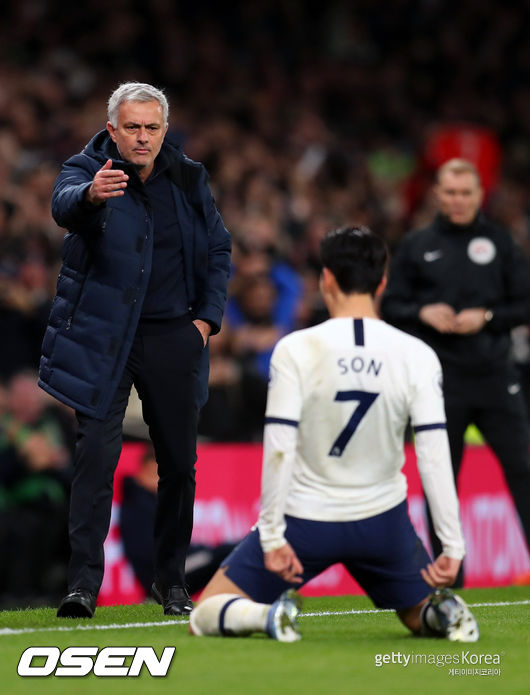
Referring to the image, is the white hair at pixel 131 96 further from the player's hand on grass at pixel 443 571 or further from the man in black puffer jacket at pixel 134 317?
the player's hand on grass at pixel 443 571

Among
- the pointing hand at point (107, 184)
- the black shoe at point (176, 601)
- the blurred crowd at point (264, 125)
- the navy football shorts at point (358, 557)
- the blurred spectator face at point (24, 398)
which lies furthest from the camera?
the blurred crowd at point (264, 125)

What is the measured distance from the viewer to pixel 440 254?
8.34 metres

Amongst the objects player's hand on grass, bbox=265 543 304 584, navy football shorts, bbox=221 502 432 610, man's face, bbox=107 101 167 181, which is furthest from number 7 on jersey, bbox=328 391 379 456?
man's face, bbox=107 101 167 181

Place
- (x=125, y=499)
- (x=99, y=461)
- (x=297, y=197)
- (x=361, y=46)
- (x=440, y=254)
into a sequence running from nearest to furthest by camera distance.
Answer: (x=99, y=461) < (x=440, y=254) < (x=125, y=499) < (x=297, y=197) < (x=361, y=46)

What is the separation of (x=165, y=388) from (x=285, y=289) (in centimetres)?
632

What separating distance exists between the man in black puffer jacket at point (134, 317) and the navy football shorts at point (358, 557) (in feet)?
3.63

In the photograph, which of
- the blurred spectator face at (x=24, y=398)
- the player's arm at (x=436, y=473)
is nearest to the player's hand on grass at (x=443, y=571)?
the player's arm at (x=436, y=473)

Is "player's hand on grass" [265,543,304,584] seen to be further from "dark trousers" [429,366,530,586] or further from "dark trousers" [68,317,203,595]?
"dark trousers" [429,366,530,586]

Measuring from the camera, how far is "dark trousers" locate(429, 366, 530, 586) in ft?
26.6

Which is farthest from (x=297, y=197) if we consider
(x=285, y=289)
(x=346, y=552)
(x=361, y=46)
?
(x=346, y=552)

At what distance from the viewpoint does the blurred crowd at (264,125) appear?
1138 centimetres

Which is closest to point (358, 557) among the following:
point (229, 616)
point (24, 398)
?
point (229, 616)

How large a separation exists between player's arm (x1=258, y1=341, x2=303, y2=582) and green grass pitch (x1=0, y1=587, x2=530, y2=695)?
1.04 ft

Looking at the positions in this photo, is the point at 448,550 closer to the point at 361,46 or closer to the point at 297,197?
the point at 297,197
